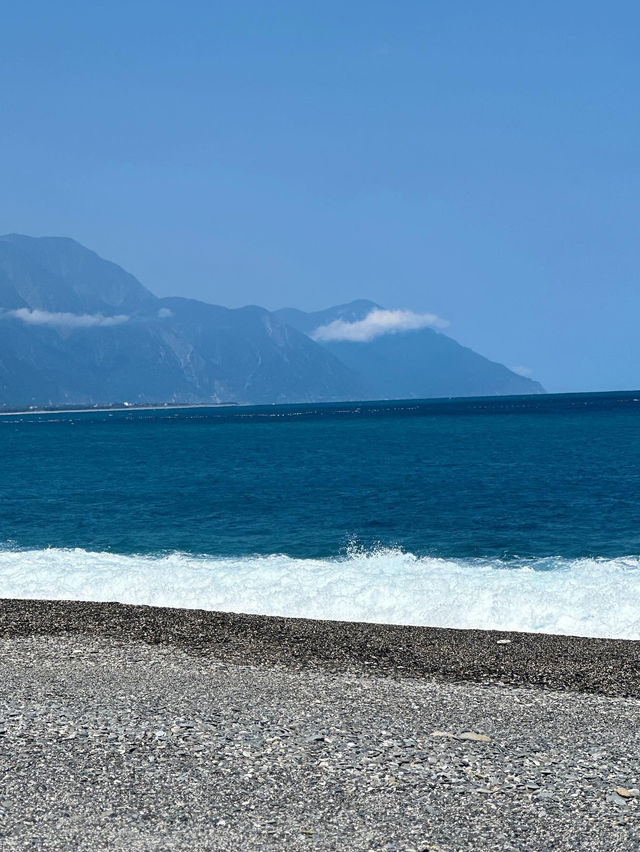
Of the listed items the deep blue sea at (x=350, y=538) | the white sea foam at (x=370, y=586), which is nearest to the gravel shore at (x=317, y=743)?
the white sea foam at (x=370, y=586)

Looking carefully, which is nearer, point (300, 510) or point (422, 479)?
point (300, 510)

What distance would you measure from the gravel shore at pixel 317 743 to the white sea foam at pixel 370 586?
13.5 feet

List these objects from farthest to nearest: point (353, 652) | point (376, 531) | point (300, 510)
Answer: point (300, 510) < point (376, 531) < point (353, 652)

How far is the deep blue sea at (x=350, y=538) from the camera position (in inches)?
841

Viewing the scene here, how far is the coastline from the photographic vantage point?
13.4 metres

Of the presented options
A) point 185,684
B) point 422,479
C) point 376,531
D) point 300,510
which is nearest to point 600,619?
point 185,684

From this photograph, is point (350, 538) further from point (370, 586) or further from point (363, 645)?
point (363, 645)

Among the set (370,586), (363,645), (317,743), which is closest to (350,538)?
(370,586)

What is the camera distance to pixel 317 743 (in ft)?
32.7

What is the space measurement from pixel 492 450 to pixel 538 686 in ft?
211

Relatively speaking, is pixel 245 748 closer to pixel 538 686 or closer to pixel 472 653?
pixel 538 686

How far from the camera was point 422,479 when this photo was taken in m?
52.0

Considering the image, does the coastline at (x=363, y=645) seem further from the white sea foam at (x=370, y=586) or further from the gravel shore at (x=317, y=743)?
the white sea foam at (x=370, y=586)

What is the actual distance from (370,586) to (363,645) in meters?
7.46
